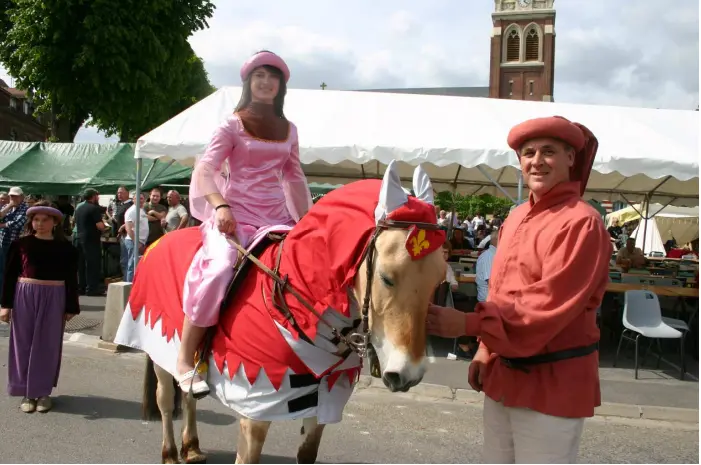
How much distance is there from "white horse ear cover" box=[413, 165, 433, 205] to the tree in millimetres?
16901

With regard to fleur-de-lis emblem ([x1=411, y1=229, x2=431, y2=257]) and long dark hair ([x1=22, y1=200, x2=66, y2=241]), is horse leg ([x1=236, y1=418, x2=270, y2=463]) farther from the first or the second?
long dark hair ([x1=22, y1=200, x2=66, y2=241])

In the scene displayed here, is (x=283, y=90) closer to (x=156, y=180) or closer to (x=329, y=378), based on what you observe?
(x=329, y=378)

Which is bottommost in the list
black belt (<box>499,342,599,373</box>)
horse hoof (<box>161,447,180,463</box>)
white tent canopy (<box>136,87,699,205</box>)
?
horse hoof (<box>161,447,180,463</box>)

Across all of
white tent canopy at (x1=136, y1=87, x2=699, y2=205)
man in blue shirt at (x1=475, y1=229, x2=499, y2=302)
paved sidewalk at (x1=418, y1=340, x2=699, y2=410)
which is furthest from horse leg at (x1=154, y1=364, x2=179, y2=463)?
man in blue shirt at (x1=475, y1=229, x2=499, y2=302)

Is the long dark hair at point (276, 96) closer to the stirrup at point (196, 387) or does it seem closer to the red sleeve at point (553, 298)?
the stirrup at point (196, 387)

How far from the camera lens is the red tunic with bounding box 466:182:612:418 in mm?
1862

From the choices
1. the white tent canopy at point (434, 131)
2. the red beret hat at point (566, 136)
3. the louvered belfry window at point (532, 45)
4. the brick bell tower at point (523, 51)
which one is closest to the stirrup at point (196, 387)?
the red beret hat at point (566, 136)

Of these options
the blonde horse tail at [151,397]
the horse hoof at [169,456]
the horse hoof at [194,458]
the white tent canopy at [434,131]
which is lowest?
the horse hoof at [194,458]

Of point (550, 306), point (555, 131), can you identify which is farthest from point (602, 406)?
point (555, 131)

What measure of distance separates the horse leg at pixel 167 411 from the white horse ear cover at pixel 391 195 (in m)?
2.39

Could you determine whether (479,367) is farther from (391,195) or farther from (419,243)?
(391,195)

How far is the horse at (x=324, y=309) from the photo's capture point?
6.52 ft

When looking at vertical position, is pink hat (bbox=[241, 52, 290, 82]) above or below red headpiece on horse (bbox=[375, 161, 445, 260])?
above

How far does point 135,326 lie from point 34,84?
1719cm
